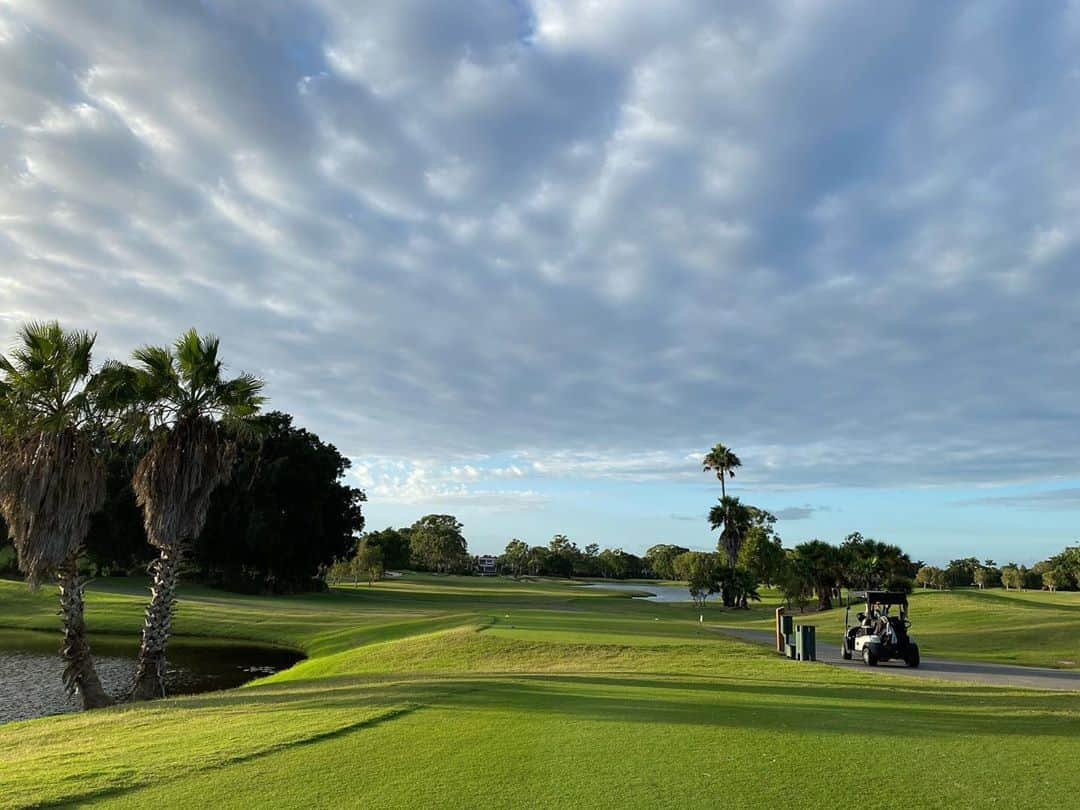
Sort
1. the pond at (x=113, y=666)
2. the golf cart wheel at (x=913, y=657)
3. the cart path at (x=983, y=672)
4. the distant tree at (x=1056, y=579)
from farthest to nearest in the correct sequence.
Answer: the distant tree at (x=1056, y=579) < the golf cart wheel at (x=913, y=657) < the pond at (x=113, y=666) < the cart path at (x=983, y=672)

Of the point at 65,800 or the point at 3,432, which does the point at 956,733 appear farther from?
the point at 3,432

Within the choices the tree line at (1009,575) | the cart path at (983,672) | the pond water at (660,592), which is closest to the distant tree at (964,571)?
the tree line at (1009,575)

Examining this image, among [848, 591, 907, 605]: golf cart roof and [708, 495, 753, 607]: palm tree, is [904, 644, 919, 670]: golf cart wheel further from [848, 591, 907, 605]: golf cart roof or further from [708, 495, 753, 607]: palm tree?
[708, 495, 753, 607]: palm tree

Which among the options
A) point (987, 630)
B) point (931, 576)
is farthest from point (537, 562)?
point (987, 630)

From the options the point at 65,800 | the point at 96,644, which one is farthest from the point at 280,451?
the point at 65,800

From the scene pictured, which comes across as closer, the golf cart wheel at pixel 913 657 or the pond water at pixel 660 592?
the golf cart wheel at pixel 913 657

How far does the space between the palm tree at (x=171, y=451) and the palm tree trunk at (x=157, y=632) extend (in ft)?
0.09

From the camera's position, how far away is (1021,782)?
8703 mm

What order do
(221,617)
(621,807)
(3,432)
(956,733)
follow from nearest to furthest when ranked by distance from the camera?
1. (621,807)
2. (956,733)
3. (3,432)
4. (221,617)

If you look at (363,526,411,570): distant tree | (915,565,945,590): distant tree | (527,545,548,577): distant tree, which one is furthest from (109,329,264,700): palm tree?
(527,545,548,577): distant tree

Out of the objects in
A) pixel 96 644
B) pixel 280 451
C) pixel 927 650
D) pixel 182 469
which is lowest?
pixel 96 644

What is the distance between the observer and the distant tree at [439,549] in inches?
6147

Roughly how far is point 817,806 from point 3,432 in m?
22.8

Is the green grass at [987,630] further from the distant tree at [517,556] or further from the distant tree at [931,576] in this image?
the distant tree at [517,556]
